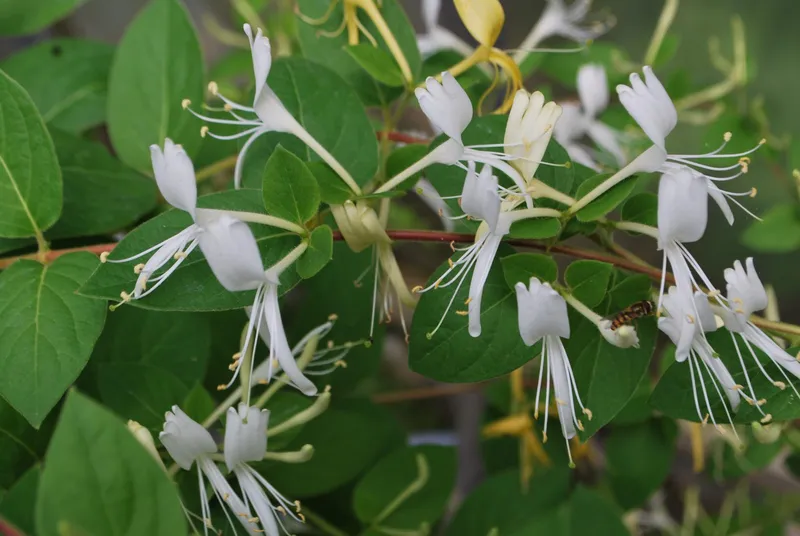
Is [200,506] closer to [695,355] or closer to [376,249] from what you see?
[376,249]

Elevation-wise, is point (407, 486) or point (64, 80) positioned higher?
point (64, 80)

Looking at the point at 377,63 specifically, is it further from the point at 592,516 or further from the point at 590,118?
the point at 592,516

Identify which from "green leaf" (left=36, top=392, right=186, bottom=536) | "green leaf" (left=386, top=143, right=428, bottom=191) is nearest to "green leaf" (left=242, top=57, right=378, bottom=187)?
"green leaf" (left=386, top=143, right=428, bottom=191)

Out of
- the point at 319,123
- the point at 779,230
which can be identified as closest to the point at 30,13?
the point at 319,123

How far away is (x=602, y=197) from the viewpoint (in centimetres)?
43

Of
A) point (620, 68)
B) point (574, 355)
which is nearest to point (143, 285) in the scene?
point (574, 355)

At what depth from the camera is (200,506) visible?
1.71 ft

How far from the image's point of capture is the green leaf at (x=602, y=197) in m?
0.42

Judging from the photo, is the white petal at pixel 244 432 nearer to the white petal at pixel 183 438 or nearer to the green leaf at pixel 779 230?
the white petal at pixel 183 438

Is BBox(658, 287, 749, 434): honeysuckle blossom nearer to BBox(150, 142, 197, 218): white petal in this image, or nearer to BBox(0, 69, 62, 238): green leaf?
BBox(150, 142, 197, 218): white petal

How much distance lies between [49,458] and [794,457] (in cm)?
76

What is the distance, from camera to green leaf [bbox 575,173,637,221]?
422mm

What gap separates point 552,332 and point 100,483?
262mm

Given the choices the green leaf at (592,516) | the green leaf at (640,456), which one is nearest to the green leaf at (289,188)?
the green leaf at (592,516)
